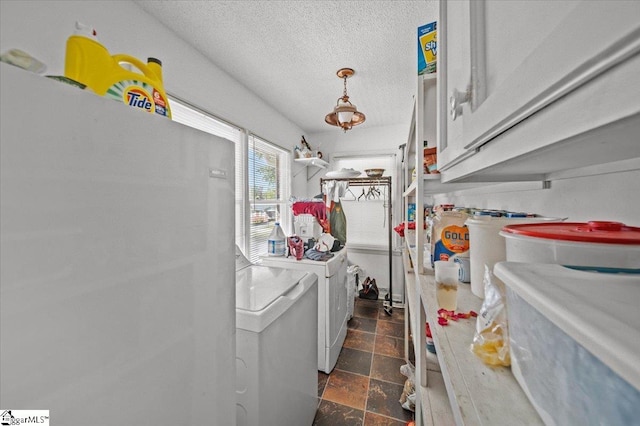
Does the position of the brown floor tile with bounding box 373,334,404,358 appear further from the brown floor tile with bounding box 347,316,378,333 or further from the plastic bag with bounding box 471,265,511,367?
the plastic bag with bounding box 471,265,511,367

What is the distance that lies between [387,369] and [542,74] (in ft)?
7.56

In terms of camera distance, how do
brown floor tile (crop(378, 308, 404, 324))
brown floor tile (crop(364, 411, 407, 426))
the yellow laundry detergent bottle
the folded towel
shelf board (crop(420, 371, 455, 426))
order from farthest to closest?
brown floor tile (crop(378, 308, 404, 324)) < the folded towel < brown floor tile (crop(364, 411, 407, 426)) < shelf board (crop(420, 371, 455, 426)) < the yellow laundry detergent bottle

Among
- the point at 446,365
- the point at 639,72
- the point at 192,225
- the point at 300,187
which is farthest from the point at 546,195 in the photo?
the point at 300,187

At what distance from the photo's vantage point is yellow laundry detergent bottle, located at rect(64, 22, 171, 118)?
536 mm

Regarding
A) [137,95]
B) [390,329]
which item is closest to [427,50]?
[137,95]

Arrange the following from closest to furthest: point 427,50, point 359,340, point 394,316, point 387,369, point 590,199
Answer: point 590,199
point 427,50
point 387,369
point 359,340
point 394,316

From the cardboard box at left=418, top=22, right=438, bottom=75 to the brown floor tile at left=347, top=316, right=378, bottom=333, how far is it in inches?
96.1

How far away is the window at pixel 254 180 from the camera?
1796 mm

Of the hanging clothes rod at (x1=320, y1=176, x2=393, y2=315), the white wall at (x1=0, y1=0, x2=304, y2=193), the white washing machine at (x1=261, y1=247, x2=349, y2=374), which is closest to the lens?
the white wall at (x1=0, y1=0, x2=304, y2=193)

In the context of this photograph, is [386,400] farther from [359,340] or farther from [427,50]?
[427,50]

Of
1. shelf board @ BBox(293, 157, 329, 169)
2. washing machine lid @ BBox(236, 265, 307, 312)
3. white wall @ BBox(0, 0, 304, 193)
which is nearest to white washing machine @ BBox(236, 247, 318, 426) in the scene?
washing machine lid @ BBox(236, 265, 307, 312)

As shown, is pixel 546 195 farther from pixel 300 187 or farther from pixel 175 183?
pixel 300 187

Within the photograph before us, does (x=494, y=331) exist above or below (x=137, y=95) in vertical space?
below

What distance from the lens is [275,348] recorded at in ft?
3.51
